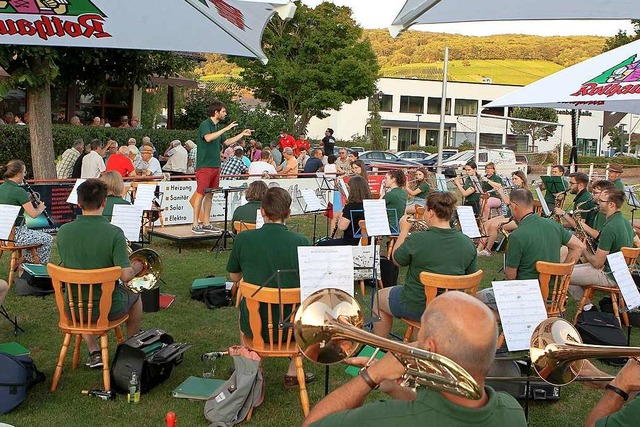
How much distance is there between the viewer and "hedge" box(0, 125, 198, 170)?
16562 mm

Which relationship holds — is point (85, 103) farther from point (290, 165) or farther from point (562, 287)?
point (562, 287)

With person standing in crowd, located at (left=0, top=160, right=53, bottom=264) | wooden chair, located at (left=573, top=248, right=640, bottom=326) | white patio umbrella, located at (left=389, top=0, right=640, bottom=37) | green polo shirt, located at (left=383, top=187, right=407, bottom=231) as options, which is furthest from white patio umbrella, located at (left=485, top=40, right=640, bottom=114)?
person standing in crowd, located at (left=0, top=160, right=53, bottom=264)

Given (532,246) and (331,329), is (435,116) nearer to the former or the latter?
(532,246)

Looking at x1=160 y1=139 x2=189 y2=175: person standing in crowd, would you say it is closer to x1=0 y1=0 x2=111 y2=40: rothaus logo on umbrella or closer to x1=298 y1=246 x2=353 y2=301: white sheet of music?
x1=0 y1=0 x2=111 y2=40: rothaus logo on umbrella

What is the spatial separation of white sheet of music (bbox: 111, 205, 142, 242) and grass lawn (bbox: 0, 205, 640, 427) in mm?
1013

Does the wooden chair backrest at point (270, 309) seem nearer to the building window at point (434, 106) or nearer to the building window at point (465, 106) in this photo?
the building window at point (434, 106)

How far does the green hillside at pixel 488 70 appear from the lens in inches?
4186

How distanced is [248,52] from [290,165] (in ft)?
35.8

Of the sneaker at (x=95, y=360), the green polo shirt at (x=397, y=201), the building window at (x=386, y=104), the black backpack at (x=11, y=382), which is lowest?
the sneaker at (x=95, y=360)

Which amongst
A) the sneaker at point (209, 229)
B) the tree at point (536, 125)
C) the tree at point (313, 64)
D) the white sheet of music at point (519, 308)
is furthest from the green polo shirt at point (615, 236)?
the tree at point (536, 125)

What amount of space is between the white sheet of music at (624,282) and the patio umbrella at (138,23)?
10.0 feet

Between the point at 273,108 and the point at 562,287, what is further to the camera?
the point at 273,108

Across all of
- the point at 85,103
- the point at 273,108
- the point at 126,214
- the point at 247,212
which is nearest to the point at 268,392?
the point at 126,214

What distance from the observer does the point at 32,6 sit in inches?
164
